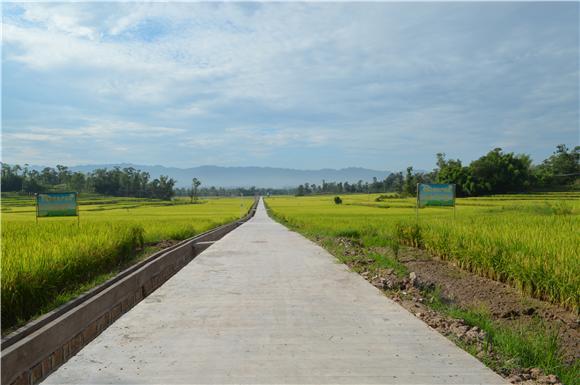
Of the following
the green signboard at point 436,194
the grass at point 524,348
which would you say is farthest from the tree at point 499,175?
the grass at point 524,348

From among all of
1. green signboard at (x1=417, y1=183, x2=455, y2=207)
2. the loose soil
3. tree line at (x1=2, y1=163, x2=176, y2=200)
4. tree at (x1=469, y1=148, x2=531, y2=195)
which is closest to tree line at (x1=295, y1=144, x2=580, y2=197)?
tree at (x1=469, y1=148, x2=531, y2=195)

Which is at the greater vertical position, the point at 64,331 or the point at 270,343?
the point at 64,331

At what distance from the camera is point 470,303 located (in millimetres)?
7070

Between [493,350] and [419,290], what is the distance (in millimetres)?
3015

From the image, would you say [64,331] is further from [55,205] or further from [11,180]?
[11,180]

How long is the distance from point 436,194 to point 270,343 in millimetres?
14439

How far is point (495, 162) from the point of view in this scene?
2464 inches

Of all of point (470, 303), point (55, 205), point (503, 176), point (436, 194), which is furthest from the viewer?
point (503, 176)

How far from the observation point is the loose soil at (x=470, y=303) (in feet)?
15.6

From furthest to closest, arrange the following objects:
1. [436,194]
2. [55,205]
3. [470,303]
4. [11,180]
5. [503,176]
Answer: [11,180]
[503,176]
[436,194]
[55,205]
[470,303]

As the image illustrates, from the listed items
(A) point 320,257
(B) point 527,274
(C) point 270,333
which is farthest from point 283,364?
(A) point 320,257

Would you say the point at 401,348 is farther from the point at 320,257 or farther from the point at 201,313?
the point at 320,257

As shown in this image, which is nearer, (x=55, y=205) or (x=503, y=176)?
(x=55, y=205)

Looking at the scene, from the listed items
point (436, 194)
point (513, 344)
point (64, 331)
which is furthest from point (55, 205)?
point (513, 344)
